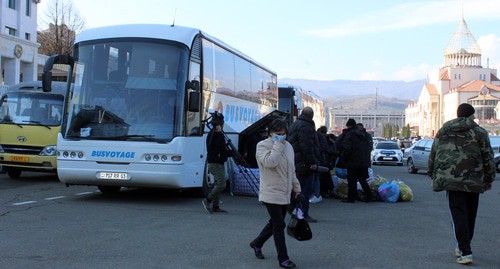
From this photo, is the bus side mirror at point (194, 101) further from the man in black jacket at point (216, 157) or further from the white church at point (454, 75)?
the white church at point (454, 75)

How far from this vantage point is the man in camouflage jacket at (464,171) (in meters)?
6.77

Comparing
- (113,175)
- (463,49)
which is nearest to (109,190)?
(113,175)

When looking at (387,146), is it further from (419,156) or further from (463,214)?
(463,214)

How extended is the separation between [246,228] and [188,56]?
4.14m

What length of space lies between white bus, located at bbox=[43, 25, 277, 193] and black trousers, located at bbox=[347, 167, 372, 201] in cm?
333

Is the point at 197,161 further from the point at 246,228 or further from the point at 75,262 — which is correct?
the point at 75,262

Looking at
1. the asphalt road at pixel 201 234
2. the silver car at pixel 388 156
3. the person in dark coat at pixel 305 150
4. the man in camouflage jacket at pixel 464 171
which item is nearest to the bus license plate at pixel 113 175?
the asphalt road at pixel 201 234

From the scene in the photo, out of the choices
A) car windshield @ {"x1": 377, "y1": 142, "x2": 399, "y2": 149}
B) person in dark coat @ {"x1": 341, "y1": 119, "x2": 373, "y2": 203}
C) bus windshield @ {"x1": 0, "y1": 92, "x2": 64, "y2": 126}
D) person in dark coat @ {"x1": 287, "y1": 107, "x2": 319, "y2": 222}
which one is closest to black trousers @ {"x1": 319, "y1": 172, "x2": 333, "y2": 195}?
person in dark coat @ {"x1": 341, "y1": 119, "x2": 373, "y2": 203}

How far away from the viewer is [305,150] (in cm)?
970

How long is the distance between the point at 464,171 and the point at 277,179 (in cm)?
229

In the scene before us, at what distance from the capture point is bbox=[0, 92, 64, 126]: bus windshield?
16.2 m

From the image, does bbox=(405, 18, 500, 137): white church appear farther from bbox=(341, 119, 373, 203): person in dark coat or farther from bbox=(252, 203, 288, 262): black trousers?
bbox=(252, 203, 288, 262): black trousers

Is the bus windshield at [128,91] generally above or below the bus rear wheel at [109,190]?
above

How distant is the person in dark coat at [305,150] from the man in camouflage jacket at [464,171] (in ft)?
9.62
